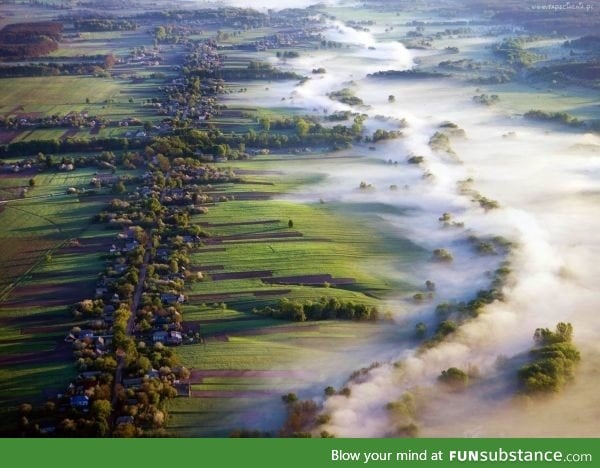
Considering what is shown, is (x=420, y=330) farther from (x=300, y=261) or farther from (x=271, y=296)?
(x=300, y=261)

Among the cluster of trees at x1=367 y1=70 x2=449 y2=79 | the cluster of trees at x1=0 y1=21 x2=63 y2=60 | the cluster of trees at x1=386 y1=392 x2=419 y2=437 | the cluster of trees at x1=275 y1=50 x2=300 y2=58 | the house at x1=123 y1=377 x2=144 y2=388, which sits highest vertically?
the cluster of trees at x1=0 y1=21 x2=63 y2=60

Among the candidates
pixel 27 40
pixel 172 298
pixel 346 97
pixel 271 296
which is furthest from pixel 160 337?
pixel 27 40

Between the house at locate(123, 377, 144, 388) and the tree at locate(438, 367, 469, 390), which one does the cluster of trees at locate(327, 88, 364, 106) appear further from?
the house at locate(123, 377, 144, 388)

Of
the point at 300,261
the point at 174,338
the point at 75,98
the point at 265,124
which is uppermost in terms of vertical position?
the point at 75,98

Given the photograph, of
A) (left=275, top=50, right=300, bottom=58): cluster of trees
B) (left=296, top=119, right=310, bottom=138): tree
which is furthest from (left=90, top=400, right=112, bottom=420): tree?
(left=275, top=50, right=300, bottom=58): cluster of trees

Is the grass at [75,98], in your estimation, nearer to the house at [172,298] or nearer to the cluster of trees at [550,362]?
the house at [172,298]

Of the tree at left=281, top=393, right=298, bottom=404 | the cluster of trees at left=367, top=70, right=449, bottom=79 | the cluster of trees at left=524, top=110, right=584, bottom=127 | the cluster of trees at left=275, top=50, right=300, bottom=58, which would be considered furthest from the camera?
the cluster of trees at left=275, top=50, right=300, bottom=58
